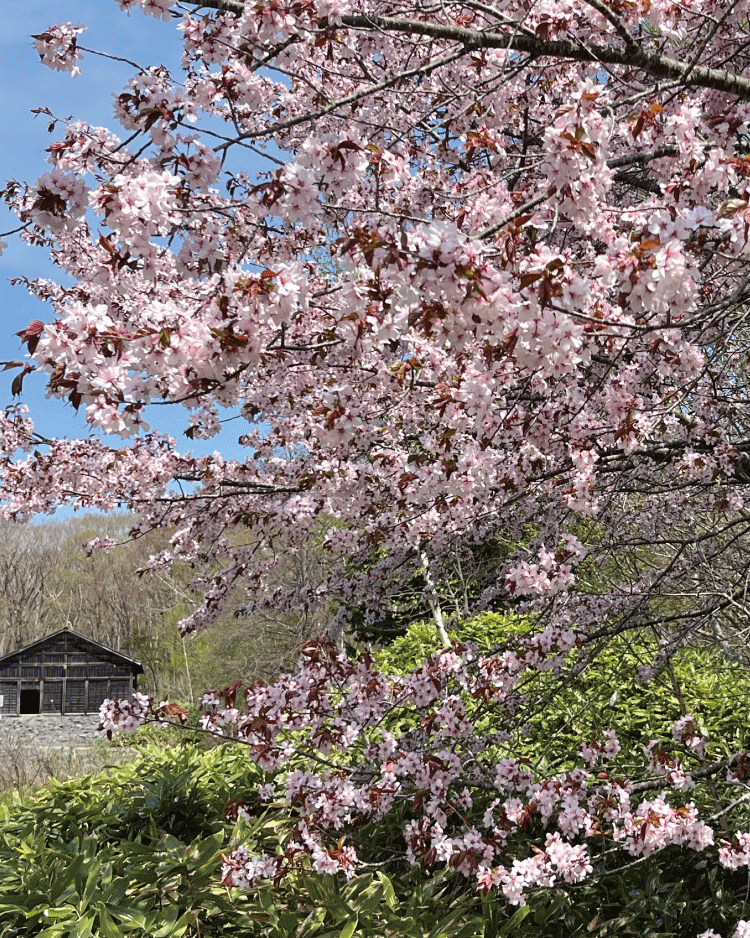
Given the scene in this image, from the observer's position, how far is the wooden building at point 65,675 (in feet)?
105

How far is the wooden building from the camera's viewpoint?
1261 inches

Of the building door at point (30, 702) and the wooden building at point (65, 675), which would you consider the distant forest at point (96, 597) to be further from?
the building door at point (30, 702)

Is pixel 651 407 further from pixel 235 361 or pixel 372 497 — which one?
pixel 235 361

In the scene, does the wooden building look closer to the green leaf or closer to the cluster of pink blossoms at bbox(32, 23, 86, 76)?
the green leaf

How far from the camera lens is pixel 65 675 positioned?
32.0 m

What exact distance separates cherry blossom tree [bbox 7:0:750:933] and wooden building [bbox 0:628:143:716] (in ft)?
A: 93.1

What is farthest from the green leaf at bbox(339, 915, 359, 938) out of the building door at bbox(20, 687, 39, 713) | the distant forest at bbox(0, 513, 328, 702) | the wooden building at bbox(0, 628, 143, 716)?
the building door at bbox(20, 687, 39, 713)

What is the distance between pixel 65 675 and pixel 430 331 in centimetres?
3369

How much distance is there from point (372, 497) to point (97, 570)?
41.1 metres

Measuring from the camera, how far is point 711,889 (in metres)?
4.52

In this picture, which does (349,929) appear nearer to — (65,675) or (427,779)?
(427,779)

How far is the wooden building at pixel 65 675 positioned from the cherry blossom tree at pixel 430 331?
93.1ft

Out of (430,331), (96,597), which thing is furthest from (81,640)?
(430,331)

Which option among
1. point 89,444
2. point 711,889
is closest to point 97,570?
point 89,444
